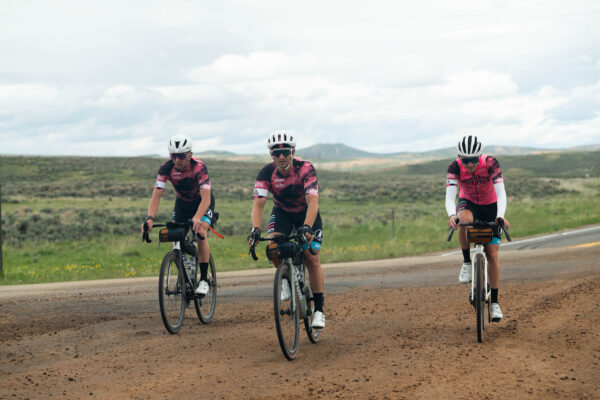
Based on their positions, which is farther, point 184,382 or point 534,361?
point 534,361

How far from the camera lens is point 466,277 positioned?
27.0 ft

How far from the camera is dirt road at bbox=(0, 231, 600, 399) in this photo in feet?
18.6

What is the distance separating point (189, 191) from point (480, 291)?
Answer: 4060mm

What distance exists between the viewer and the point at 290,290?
22.8 feet

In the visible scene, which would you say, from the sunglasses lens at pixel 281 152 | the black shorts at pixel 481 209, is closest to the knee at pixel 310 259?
the sunglasses lens at pixel 281 152

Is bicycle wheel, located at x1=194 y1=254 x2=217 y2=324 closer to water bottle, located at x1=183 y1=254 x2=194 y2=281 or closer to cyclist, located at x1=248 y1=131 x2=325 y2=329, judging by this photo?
water bottle, located at x1=183 y1=254 x2=194 y2=281

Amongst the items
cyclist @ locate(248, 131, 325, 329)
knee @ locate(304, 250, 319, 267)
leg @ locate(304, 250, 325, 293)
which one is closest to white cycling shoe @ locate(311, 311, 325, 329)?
cyclist @ locate(248, 131, 325, 329)

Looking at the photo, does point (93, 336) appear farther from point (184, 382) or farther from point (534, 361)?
point (534, 361)

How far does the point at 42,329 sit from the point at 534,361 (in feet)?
19.8

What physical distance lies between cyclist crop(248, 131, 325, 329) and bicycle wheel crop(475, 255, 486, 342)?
1713mm

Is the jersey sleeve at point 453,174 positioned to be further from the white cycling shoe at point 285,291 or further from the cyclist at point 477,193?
the white cycling shoe at point 285,291

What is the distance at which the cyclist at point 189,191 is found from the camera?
28.0ft

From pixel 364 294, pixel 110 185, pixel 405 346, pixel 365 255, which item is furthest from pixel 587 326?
pixel 110 185

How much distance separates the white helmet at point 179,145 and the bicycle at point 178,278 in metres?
0.93
